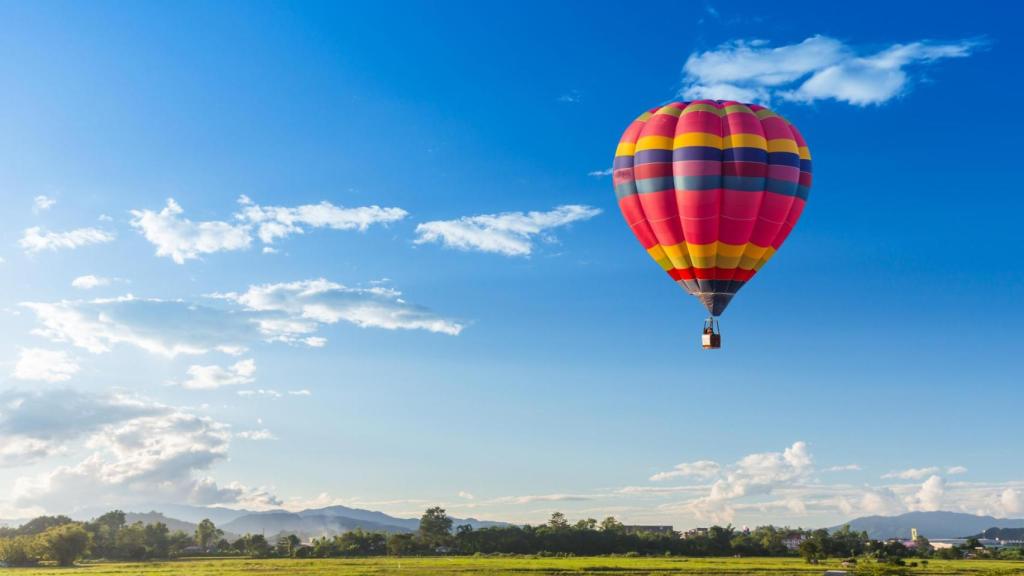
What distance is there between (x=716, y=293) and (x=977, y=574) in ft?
187

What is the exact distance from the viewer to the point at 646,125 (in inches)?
1831

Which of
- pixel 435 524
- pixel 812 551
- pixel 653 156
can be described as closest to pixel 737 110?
pixel 653 156

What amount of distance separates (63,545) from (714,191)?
91766 millimetres

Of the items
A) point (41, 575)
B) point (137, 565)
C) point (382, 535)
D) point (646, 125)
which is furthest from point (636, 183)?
point (382, 535)

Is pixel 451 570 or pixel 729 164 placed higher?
pixel 729 164

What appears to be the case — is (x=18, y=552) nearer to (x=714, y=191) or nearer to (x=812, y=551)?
(x=812, y=551)

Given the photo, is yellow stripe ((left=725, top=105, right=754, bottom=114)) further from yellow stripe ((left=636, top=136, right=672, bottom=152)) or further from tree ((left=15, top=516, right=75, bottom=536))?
tree ((left=15, top=516, right=75, bottom=536))

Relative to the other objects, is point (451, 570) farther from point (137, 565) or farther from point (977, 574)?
point (977, 574)

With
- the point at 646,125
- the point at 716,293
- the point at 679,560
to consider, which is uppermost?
the point at 646,125

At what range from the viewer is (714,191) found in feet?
143

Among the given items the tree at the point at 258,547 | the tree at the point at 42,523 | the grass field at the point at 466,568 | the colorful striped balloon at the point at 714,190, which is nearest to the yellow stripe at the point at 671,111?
the colorful striped balloon at the point at 714,190

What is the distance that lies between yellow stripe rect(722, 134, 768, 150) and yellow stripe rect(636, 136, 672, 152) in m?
2.55

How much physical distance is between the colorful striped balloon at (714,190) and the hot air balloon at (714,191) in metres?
0.04

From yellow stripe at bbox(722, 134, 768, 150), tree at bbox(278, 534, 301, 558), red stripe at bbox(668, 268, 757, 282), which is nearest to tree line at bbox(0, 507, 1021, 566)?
tree at bbox(278, 534, 301, 558)
